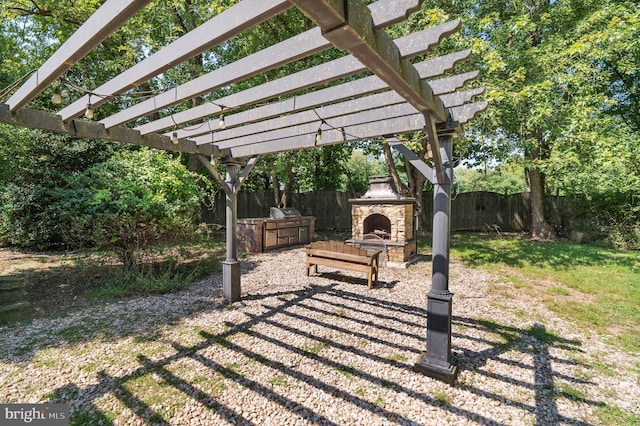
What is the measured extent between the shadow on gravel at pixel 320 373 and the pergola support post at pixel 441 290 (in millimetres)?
240

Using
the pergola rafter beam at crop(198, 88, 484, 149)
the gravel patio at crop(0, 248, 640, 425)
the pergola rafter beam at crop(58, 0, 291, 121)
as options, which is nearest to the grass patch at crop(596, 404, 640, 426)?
the gravel patio at crop(0, 248, 640, 425)

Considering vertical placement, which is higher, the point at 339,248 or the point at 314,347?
the point at 339,248

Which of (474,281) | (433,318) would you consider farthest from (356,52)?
(474,281)

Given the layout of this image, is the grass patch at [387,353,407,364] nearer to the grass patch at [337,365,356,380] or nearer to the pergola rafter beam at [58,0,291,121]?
the grass patch at [337,365,356,380]

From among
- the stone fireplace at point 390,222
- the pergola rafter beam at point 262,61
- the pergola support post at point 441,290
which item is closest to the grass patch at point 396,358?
the pergola support post at point 441,290

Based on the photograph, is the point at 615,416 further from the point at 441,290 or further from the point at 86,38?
the point at 86,38

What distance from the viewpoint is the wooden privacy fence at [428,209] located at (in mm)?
13797

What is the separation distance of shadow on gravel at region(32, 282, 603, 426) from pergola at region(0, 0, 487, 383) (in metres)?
0.49

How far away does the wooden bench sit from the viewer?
19.1ft

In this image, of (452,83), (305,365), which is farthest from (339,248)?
(452,83)

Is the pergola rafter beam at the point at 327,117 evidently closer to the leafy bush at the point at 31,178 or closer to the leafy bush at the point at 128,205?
the leafy bush at the point at 128,205

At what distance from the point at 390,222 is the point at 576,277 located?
13.5 ft

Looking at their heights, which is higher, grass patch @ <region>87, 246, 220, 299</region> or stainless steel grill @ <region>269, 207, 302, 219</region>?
stainless steel grill @ <region>269, 207, 302, 219</region>

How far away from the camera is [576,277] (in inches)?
251
